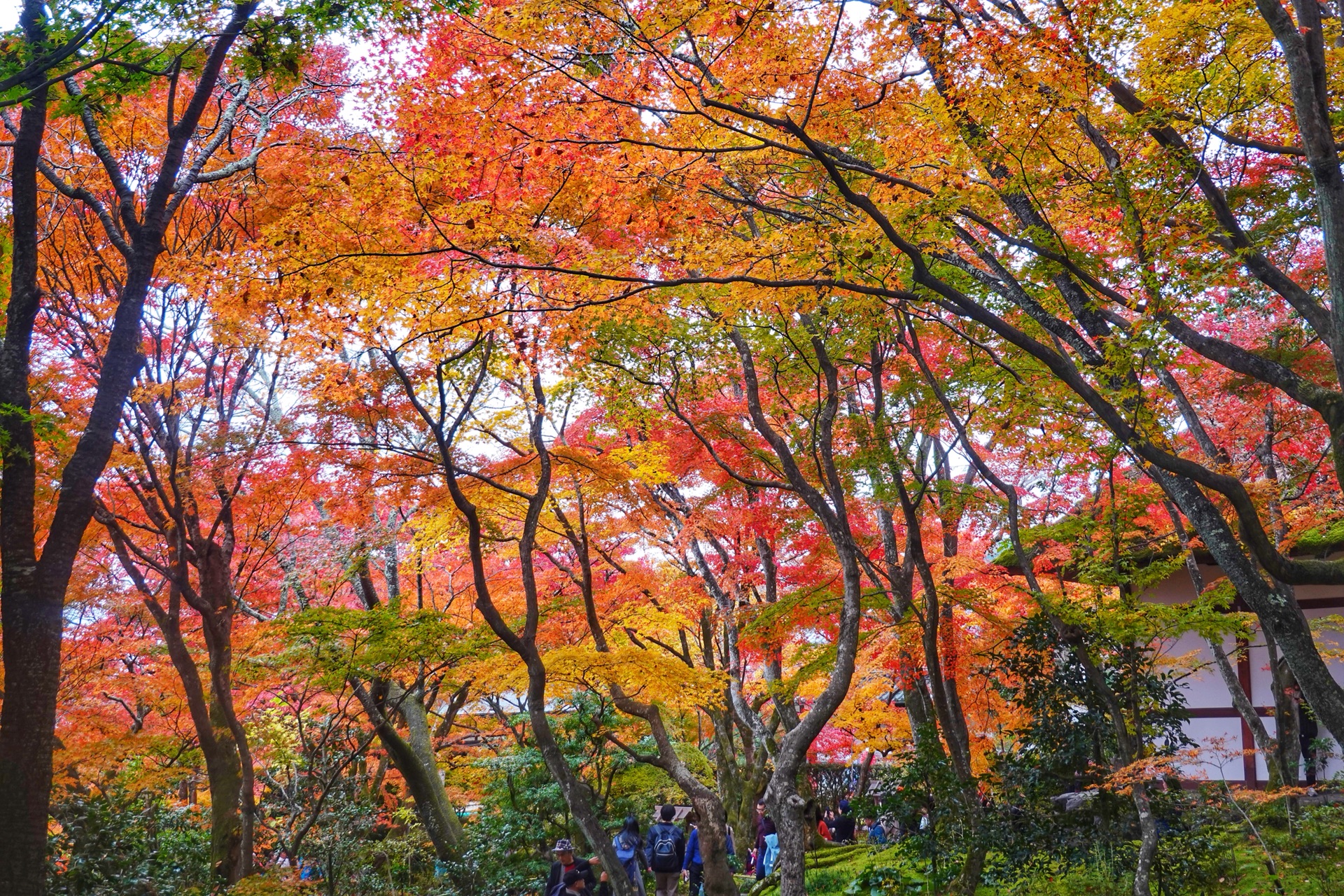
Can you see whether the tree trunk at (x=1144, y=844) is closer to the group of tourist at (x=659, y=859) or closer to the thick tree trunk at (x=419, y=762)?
the group of tourist at (x=659, y=859)

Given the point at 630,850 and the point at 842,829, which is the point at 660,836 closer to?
the point at 630,850

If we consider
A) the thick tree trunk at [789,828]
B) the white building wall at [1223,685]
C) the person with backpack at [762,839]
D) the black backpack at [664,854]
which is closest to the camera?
the thick tree trunk at [789,828]

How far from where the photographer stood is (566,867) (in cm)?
807

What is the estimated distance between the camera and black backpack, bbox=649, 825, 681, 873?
30.3 feet

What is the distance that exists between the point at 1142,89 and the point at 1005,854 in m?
6.42

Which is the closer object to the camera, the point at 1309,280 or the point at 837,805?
the point at 1309,280

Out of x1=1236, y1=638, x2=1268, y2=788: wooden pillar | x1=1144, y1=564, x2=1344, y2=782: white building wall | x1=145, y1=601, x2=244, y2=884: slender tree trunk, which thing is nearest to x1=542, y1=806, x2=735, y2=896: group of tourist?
x1=145, y1=601, x2=244, y2=884: slender tree trunk

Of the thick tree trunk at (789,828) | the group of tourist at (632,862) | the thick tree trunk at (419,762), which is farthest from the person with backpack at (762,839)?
the thick tree trunk at (789,828)

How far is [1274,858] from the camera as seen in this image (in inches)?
317

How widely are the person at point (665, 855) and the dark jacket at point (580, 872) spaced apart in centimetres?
99

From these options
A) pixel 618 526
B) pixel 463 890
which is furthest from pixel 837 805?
pixel 463 890

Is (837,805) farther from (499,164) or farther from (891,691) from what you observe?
(499,164)

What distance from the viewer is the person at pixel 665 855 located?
364 inches

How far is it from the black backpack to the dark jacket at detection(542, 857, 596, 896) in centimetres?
98
